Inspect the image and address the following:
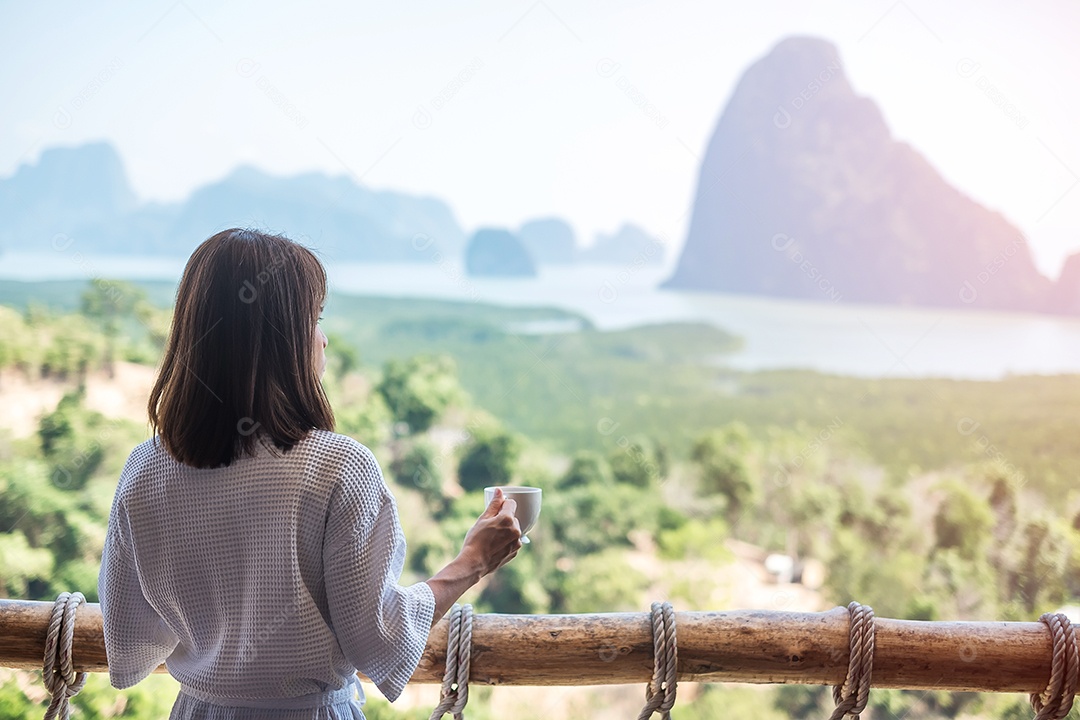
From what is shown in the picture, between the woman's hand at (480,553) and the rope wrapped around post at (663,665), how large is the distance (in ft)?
1.08

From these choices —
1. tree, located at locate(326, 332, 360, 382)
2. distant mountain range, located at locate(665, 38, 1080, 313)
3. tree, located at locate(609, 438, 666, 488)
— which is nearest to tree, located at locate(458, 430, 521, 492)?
tree, located at locate(609, 438, 666, 488)

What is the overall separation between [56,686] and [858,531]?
1050 cm

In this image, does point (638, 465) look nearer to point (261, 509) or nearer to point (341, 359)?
point (341, 359)

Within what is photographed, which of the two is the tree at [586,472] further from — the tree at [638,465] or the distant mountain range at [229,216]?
the distant mountain range at [229,216]

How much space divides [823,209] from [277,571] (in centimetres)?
1323

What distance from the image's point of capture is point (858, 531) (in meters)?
10.4

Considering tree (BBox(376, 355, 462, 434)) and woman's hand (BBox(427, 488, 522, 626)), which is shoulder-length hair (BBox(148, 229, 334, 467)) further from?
tree (BBox(376, 355, 462, 434))

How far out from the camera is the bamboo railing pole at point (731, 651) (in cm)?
117

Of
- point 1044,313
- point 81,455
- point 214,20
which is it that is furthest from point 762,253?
point 81,455

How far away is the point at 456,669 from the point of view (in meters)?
1.14

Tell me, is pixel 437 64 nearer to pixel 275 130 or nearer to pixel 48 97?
pixel 275 130

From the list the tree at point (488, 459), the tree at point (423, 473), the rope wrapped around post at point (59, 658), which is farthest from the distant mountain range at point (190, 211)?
the rope wrapped around post at point (59, 658)

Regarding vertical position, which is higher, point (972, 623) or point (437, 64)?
point (437, 64)

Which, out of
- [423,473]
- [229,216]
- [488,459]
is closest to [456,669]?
[423,473]
